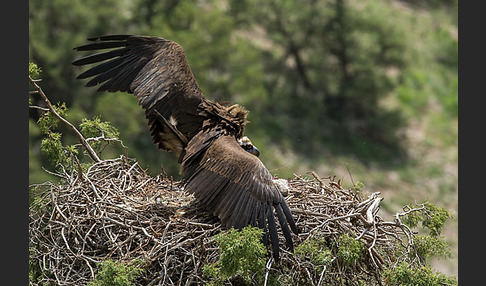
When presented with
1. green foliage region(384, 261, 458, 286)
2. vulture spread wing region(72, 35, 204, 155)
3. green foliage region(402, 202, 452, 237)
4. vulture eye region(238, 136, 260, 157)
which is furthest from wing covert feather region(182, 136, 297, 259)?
green foliage region(402, 202, 452, 237)

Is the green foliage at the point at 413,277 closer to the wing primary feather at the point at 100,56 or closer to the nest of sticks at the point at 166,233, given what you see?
the nest of sticks at the point at 166,233

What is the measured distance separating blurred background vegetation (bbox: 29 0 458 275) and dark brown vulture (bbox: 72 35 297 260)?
404 inches

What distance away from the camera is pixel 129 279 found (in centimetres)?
714

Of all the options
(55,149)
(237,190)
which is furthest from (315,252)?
(55,149)

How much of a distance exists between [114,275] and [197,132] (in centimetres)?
224

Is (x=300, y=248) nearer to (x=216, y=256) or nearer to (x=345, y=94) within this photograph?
(x=216, y=256)

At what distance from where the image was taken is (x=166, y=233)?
7879 millimetres

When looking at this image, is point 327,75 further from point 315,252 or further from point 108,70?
point 315,252

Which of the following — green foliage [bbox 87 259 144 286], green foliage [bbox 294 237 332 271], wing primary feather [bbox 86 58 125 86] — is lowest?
green foliage [bbox 87 259 144 286]

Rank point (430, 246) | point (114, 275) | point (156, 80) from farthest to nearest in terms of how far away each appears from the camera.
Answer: point (156, 80), point (430, 246), point (114, 275)

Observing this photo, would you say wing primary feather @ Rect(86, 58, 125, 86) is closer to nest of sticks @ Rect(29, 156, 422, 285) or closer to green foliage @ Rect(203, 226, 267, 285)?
nest of sticks @ Rect(29, 156, 422, 285)

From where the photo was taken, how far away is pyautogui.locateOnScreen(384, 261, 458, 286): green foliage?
7379 millimetres

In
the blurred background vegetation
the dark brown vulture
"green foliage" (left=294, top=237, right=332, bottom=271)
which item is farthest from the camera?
the blurred background vegetation

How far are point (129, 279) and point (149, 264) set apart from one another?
42 centimetres
